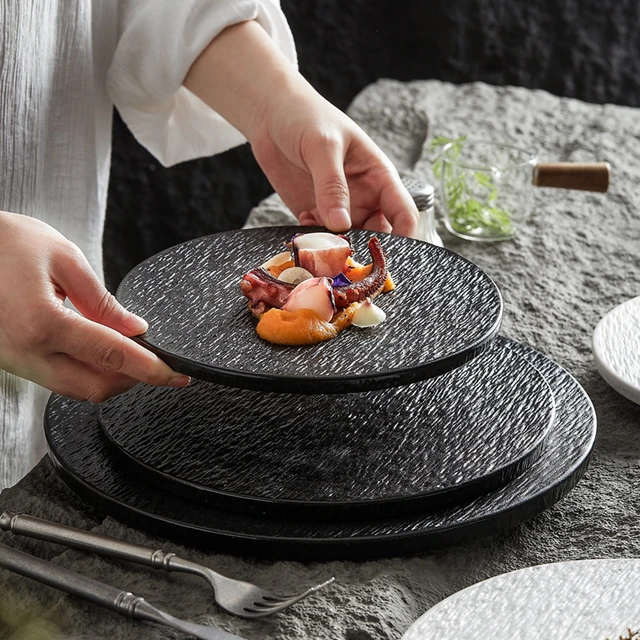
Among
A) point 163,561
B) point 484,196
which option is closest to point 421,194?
point 484,196

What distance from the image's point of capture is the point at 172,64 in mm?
1301

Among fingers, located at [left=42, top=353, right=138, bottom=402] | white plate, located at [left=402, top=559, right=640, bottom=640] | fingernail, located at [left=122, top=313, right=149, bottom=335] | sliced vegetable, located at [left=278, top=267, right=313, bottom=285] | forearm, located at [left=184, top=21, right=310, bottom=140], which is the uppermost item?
forearm, located at [left=184, top=21, right=310, bottom=140]

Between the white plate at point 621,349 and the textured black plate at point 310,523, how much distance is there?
136 millimetres

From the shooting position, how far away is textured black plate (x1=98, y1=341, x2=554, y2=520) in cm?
79

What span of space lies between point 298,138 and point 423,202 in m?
0.22

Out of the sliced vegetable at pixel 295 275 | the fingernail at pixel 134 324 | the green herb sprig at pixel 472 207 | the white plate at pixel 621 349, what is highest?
the fingernail at pixel 134 324

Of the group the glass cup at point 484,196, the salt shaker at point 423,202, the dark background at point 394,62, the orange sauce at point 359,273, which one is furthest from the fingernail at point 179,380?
the dark background at point 394,62

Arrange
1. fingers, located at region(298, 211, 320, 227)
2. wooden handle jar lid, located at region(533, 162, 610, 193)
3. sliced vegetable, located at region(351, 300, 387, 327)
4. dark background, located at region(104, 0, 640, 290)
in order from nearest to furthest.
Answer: sliced vegetable, located at region(351, 300, 387, 327) < fingers, located at region(298, 211, 320, 227) < wooden handle jar lid, located at region(533, 162, 610, 193) < dark background, located at region(104, 0, 640, 290)

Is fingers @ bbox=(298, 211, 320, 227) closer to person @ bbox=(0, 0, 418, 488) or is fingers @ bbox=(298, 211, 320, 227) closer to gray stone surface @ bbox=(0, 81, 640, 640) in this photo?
person @ bbox=(0, 0, 418, 488)

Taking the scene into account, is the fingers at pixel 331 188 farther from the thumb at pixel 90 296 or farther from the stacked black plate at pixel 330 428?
the thumb at pixel 90 296

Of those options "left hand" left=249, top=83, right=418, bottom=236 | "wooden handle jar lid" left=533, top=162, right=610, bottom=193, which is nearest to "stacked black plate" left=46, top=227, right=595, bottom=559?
"left hand" left=249, top=83, right=418, bottom=236

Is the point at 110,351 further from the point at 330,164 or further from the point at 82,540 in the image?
the point at 330,164

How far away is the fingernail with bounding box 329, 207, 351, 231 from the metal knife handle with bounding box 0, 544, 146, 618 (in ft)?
1.71

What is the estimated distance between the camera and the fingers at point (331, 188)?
1.08m
